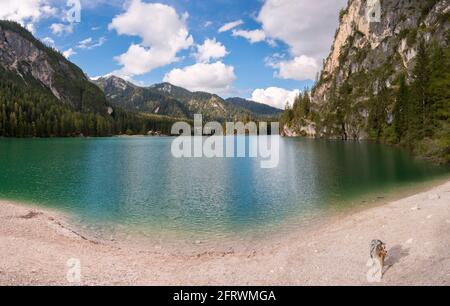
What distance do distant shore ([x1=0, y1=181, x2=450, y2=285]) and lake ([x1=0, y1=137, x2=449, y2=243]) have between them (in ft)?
14.8

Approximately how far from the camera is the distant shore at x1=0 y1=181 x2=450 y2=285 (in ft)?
52.7

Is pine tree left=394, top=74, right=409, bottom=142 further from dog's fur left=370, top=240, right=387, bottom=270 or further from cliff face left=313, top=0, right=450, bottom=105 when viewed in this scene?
dog's fur left=370, top=240, right=387, bottom=270

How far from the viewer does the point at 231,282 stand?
16156 mm

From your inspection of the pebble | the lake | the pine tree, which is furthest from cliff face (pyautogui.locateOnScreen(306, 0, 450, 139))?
the pebble

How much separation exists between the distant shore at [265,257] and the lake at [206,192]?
4508mm

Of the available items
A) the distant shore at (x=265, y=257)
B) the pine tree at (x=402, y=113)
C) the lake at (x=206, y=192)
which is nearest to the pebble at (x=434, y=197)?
the distant shore at (x=265, y=257)

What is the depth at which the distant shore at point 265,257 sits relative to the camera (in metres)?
16.1

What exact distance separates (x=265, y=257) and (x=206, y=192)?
23.9 meters

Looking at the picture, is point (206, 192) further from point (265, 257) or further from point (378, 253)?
point (378, 253)

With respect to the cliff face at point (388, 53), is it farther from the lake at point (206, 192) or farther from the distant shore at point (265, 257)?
the distant shore at point (265, 257)

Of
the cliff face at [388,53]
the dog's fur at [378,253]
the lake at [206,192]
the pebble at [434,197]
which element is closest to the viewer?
the dog's fur at [378,253]

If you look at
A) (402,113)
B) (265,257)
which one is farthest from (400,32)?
(265,257)

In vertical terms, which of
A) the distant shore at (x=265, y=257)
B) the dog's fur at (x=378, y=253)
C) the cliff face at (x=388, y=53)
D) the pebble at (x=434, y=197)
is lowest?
the distant shore at (x=265, y=257)
